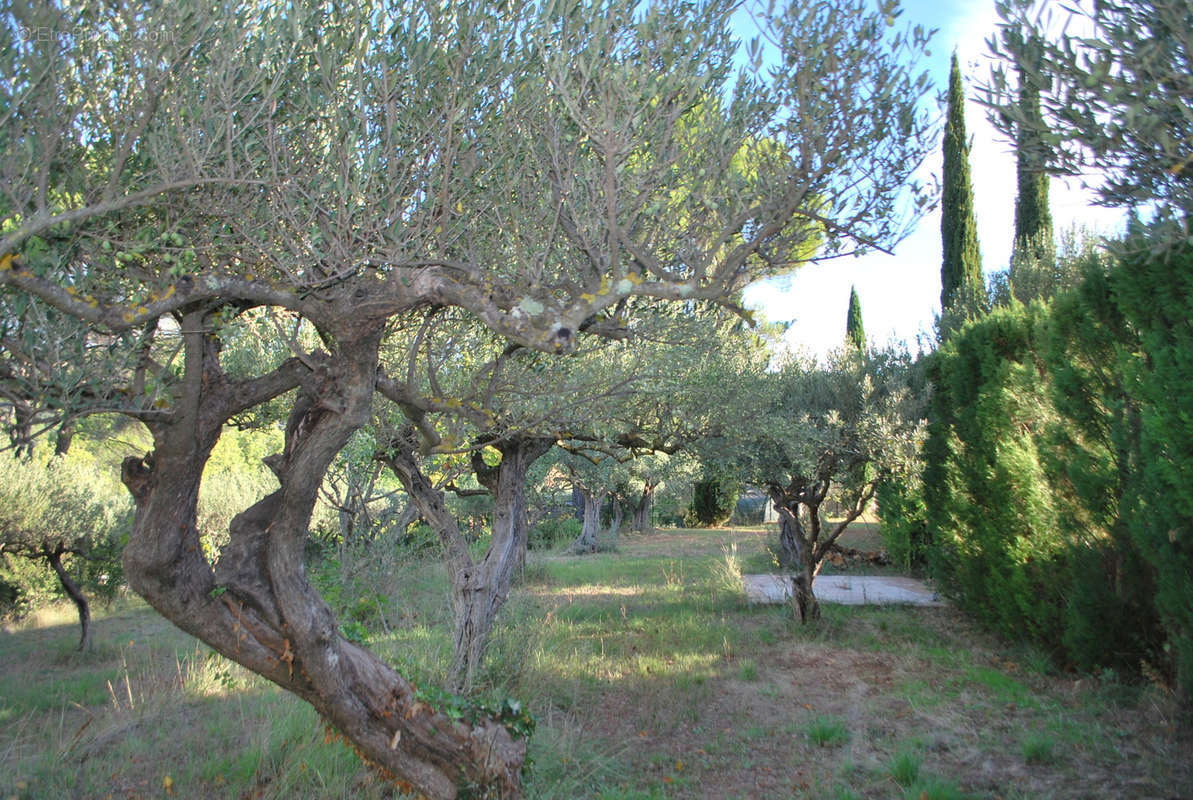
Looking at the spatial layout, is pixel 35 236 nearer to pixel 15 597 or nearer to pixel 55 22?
pixel 55 22

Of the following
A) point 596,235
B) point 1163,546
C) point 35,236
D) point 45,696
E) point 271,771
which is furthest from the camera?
point 45,696

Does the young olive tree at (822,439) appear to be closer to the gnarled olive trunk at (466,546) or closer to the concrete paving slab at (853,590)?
the concrete paving slab at (853,590)

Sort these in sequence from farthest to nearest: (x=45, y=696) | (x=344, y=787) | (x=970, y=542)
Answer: (x=970, y=542)
(x=45, y=696)
(x=344, y=787)

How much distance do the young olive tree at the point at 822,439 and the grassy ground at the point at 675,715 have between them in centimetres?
171

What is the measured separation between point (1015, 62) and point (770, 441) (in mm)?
7069

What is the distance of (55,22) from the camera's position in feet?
10.2

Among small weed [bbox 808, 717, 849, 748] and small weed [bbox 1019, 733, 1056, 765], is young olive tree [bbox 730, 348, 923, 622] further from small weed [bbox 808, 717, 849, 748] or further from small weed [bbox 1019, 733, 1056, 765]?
small weed [bbox 1019, 733, 1056, 765]

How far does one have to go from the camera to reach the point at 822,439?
10477 mm

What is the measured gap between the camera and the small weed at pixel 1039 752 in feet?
18.9

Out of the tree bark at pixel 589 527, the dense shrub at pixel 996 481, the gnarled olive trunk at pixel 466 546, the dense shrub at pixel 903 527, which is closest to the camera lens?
the gnarled olive trunk at pixel 466 546

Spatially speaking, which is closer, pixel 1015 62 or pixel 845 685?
pixel 1015 62

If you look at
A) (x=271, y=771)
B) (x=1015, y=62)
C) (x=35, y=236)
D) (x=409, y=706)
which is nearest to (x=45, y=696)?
(x=271, y=771)

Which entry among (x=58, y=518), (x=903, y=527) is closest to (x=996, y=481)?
(x=903, y=527)

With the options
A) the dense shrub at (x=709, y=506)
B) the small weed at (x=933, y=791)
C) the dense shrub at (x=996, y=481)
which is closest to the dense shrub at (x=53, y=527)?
the small weed at (x=933, y=791)
